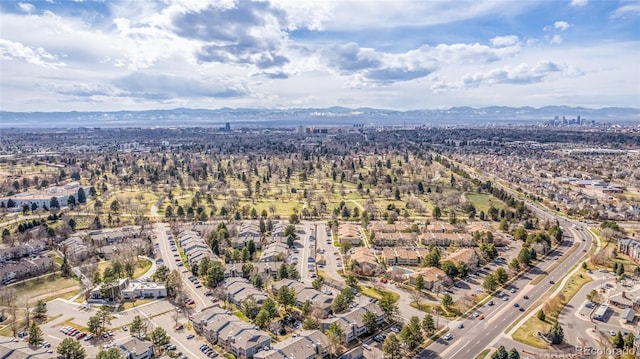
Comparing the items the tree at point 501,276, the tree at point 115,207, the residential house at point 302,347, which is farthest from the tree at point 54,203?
the tree at point 501,276

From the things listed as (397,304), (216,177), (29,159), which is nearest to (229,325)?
(397,304)

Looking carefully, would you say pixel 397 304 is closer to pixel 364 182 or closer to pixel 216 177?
pixel 364 182

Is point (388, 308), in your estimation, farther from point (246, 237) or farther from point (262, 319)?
point (246, 237)

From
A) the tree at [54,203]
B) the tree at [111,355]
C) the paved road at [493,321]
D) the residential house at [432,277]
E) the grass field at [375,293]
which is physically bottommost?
the paved road at [493,321]

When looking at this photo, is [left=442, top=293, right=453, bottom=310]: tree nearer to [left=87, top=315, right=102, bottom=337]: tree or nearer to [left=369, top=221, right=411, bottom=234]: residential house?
[left=369, top=221, right=411, bottom=234]: residential house

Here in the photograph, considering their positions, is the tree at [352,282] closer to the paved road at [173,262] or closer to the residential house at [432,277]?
the residential house at [432,277]

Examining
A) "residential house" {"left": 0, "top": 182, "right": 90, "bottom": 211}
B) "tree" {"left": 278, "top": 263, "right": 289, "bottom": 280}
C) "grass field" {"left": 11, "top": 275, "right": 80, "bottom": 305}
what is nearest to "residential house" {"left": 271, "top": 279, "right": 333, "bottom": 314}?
"tree" {"left": 278, "top": 263, "right": 289, "bottom": 280}
